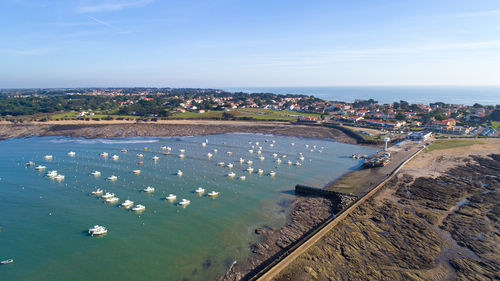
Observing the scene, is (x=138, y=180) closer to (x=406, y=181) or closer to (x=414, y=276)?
(x=414, y=276)

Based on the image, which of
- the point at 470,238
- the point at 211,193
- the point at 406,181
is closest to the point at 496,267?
the point at 470,238

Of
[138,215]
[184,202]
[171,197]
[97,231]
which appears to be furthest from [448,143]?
[97,231]

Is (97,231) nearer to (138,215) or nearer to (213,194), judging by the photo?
(138,215)

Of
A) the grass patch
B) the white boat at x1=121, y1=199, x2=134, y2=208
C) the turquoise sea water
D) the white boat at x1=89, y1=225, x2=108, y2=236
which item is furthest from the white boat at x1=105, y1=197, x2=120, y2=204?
the grass patch

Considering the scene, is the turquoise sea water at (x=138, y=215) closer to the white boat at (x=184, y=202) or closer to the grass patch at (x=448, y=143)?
the white boat at (x=184, y=202)

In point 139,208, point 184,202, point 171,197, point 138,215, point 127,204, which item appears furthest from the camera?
point 171,197

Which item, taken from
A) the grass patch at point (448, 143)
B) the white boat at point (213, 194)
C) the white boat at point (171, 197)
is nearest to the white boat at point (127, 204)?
the white boat at point (171, 197)

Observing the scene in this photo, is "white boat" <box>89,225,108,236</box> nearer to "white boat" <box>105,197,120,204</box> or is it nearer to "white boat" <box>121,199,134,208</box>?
"white boat" <box>121,199,134,208</box>
